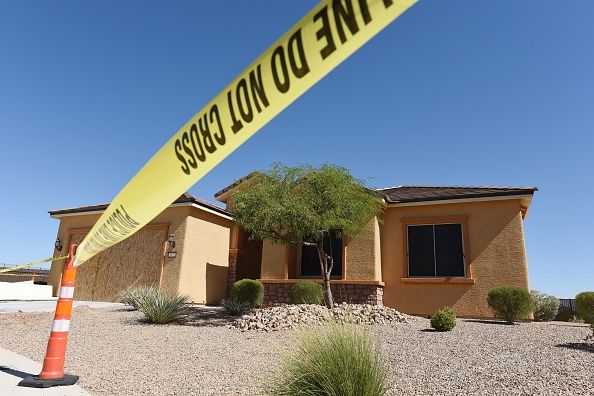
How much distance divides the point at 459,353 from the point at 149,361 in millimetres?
4450

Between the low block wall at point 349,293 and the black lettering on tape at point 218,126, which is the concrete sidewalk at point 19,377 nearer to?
the black lettering on tape at point 218,126

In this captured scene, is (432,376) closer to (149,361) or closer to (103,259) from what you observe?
(149,361)

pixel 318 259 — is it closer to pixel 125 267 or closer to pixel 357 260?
pixel 357 260

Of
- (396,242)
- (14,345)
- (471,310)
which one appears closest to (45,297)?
(14,345)

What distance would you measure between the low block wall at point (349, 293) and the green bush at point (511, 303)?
344 centimetres

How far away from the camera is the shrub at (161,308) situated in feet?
30.6

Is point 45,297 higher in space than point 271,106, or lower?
lower

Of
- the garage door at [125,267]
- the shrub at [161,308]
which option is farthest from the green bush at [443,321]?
the garage door at [125,267]

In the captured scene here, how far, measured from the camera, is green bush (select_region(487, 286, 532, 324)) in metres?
10.4

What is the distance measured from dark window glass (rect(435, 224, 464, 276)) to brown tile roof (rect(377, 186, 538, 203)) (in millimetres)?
1027

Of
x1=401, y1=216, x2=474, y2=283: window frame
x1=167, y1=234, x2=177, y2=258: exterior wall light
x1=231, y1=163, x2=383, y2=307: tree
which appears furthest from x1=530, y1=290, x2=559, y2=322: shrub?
x1=167, y1=234, x2=177, y2=258: exterior wall light

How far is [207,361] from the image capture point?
18.2 ft

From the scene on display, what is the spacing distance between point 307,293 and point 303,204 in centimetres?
309

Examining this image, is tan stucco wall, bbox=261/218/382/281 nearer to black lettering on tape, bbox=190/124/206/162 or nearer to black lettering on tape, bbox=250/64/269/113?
black lettering on tape, bbox=190/124/206/162
